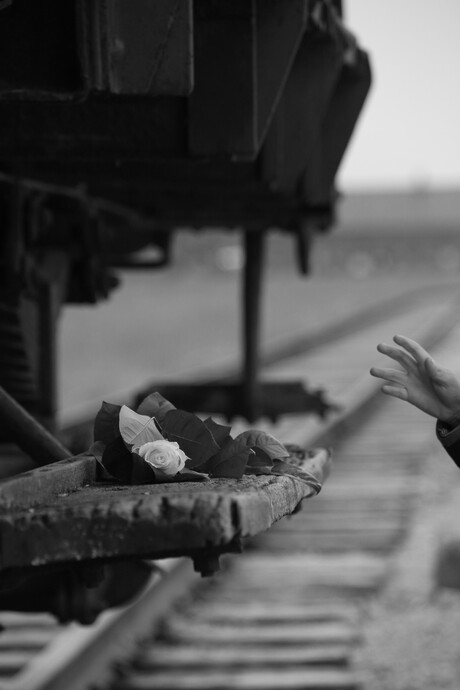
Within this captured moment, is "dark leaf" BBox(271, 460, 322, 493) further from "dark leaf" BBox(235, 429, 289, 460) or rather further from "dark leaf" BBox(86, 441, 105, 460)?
"dark leaf" BBox(86, 441, 105, 460)

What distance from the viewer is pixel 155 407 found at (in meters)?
2.48

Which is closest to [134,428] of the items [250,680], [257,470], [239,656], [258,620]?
[257,470]

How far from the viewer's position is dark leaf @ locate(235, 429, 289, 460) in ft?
8.06

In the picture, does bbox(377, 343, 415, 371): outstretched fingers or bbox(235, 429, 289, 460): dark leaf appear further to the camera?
bbox(377, 343, 415, 371): outstretched fingers

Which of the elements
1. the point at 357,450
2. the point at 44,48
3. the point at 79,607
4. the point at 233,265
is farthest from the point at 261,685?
the point at 233,265

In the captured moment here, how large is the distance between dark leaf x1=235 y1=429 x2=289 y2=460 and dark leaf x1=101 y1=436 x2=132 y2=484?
200 mm

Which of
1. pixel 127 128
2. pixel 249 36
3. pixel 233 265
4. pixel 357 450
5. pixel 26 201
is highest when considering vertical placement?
pixel 249 36

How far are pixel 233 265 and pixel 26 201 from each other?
1900 inches

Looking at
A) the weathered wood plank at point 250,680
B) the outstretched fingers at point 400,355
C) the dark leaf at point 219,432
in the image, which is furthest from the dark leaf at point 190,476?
the weathered wood plank at point 250,680

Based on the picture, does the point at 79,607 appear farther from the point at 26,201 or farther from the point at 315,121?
the point at 315,121

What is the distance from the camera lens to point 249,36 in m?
3.00

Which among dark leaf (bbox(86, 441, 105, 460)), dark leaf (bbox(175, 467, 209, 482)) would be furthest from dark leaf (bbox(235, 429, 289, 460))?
dark leaf (bbox(86, 441, 105, 460))

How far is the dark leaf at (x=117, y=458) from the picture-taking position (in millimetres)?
2432

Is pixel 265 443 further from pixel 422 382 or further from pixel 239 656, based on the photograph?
pixel 239 656
